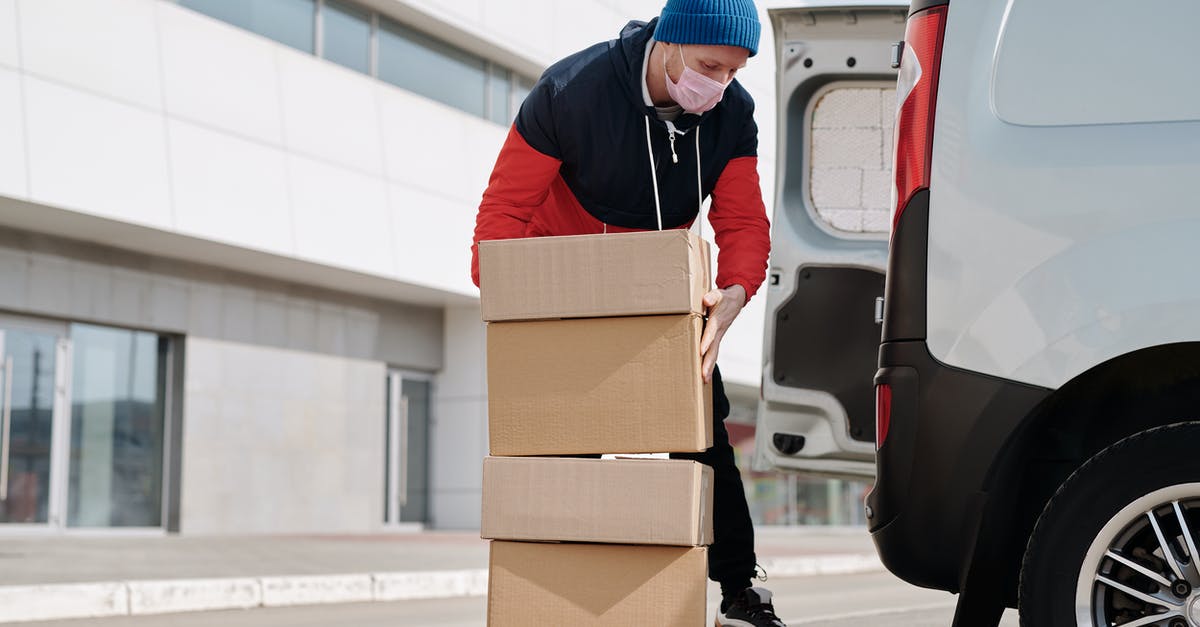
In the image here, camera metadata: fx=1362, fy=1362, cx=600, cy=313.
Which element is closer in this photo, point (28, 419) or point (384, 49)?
point (28, 419)

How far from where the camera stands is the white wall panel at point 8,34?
12938mm

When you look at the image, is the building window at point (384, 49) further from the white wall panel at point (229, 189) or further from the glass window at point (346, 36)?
the white wall panel at point (229, 189)

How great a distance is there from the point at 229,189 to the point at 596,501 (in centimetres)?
1293

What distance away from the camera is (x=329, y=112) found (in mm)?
16922

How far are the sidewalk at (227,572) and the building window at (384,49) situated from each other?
20.4 ft

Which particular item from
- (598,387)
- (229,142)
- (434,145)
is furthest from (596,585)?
(434,145)

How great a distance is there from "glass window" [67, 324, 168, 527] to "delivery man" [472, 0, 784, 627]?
12678 mm

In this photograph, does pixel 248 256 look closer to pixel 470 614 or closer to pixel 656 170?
pixel 470 614

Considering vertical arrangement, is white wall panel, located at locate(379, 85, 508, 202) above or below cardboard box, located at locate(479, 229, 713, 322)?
above

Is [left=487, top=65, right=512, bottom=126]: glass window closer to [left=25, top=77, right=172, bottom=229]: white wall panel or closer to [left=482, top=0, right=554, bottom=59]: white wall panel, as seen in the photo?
[left=482, top=0, right=554, bottom=59]: white wall panel

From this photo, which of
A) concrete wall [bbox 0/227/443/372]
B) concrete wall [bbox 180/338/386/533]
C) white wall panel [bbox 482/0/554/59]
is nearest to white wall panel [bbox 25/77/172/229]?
concrete wall [bbox 0/227/443/372]

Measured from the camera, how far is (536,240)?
10.8 feet

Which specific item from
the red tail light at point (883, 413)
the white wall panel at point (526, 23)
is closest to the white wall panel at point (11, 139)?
the white wall panel at point (526, 23)

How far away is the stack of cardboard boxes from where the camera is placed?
10.4 ft
